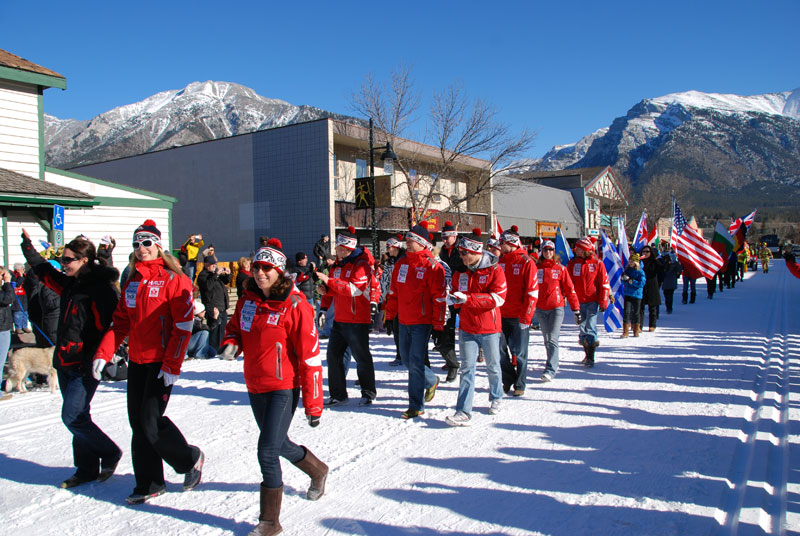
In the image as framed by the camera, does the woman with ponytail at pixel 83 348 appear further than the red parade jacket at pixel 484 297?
No

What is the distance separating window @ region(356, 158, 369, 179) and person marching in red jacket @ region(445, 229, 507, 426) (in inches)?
728

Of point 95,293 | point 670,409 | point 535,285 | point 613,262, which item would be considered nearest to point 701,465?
point 670,409

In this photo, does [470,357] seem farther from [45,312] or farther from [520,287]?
[45,312]

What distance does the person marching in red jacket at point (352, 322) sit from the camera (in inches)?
239

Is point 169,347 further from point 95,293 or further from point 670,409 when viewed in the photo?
point 670,409

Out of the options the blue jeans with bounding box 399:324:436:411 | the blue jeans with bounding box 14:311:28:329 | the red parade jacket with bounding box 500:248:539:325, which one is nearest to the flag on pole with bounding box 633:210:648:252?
the red parade jacket with bounding box 500:248:539:325

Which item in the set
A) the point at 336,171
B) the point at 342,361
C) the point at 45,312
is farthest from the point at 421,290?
the point at 336,171

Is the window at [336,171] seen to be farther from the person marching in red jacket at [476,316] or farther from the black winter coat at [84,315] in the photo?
the black winter coat at [84,315]

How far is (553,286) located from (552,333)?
2.17 feet

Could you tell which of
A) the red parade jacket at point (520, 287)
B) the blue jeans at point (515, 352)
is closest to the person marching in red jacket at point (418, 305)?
the red parade jacket at point (520, 287)

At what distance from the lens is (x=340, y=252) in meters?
6.35

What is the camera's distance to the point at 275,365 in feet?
11.2

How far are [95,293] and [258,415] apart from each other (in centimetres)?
174

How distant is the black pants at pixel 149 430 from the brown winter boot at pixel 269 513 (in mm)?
907
